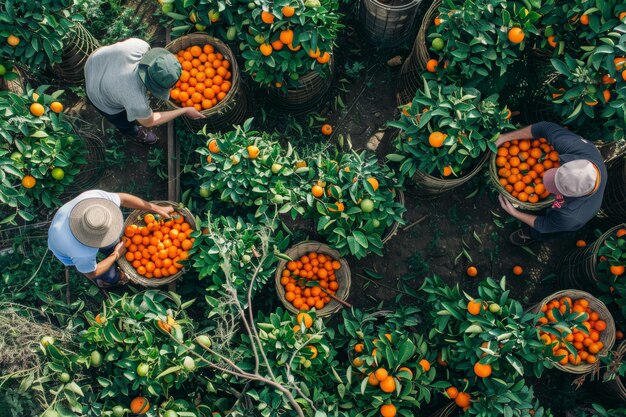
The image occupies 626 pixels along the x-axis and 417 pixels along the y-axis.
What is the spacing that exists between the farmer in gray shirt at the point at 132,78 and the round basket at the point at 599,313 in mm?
3879

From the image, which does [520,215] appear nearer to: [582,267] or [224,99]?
[582,267]

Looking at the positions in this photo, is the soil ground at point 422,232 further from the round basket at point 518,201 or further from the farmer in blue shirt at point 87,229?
the farmer in blue shirt at point 87,229

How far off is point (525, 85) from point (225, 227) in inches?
140

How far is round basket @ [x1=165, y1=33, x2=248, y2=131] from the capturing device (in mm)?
4816

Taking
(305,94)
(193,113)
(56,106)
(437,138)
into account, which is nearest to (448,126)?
(437,138)

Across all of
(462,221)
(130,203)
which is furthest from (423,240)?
(130,203)

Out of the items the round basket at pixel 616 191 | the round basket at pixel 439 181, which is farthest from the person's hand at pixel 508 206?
the round basket at pixel 616 191

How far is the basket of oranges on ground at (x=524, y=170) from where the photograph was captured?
181 inches

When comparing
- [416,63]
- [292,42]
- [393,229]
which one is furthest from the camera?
[416,63]

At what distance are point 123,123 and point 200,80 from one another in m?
0.95

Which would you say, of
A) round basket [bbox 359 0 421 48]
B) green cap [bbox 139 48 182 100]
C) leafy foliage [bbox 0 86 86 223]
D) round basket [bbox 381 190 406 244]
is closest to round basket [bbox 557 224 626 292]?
round basket [bbox 381 190 406 244]

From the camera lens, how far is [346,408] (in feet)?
13.7

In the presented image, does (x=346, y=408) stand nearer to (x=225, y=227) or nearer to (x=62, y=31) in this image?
(x=225, y=227)

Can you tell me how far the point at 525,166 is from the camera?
4.63m
